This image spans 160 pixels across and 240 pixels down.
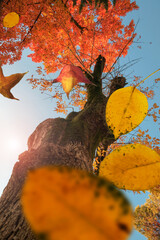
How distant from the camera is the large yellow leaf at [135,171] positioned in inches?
21.4

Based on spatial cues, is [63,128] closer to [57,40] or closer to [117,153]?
[117,153]

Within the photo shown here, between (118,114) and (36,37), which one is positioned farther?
(36,37)

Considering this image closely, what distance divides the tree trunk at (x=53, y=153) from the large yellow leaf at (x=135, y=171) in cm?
100

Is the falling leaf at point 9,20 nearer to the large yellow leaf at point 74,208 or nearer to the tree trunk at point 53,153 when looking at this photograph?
the tree trunk at point 53,153

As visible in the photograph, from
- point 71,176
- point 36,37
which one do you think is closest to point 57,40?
point 36,37

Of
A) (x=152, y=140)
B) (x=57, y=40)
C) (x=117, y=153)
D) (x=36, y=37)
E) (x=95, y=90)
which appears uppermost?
(x=57, y=40)

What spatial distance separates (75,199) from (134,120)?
56cm

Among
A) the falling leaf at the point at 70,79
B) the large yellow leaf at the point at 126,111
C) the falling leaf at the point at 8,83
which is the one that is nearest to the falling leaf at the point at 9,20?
the falling leaf at the point at 70,79

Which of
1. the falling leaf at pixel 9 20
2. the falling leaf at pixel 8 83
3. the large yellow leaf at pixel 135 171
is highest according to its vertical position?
the falling leaf at pixel 9 20

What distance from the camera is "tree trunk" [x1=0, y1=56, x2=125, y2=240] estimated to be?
1153 millimetres

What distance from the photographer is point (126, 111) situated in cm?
67

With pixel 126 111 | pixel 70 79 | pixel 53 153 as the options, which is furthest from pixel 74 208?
pixel 53 153

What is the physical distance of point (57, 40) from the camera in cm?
661

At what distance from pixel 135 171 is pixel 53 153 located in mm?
1533
